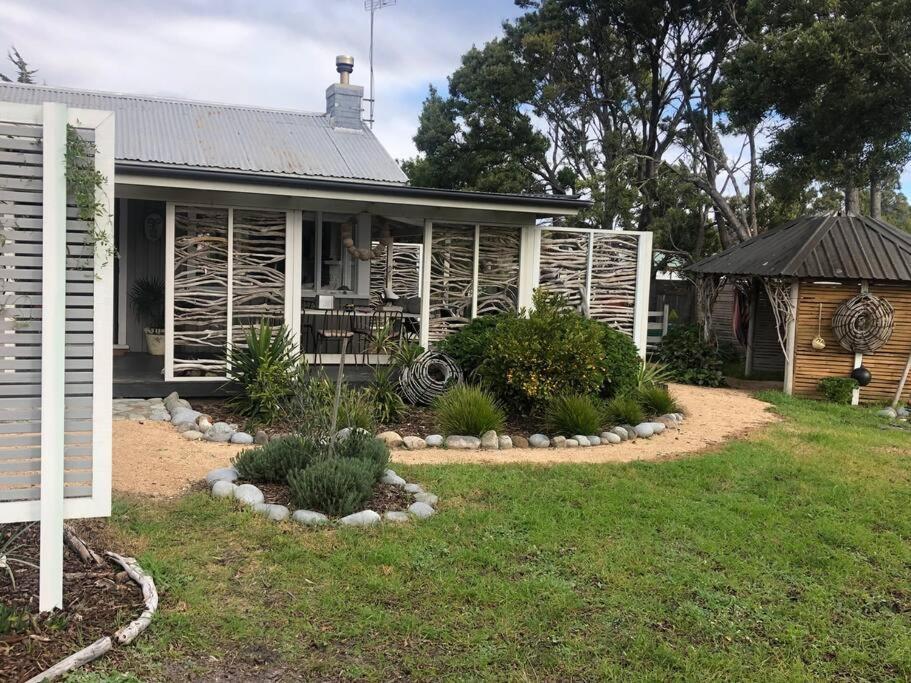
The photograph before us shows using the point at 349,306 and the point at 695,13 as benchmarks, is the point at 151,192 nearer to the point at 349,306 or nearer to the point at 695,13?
the point at 349,306

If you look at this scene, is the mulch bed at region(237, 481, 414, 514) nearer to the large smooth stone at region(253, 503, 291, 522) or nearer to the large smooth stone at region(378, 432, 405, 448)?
the large smooth stone at region(253, 503, 291, 522)

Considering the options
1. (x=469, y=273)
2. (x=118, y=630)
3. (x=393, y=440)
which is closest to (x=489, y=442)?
(x=393, y=440)

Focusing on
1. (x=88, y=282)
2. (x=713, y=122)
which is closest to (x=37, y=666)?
(x=88, y=282)

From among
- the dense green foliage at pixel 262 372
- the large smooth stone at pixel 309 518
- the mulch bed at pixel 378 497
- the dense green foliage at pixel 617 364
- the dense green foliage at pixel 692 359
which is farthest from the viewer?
the dense green foliage at pixel 692 359

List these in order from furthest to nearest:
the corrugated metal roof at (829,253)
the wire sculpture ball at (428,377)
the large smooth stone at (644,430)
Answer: the corrugated metal roof at (829,253)
the wire sculpture ball at (428,377)
the large smooth stone at (644,430)

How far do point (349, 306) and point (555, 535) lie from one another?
590cm

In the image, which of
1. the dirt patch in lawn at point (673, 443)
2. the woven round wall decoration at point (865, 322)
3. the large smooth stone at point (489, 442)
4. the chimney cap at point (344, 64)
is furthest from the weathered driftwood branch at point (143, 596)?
the chimney cap at point (344, 64)

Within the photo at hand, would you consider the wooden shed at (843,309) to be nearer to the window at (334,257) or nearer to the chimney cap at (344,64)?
the window at (334,257)

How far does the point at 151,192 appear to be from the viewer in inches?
340

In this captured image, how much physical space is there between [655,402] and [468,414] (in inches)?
115

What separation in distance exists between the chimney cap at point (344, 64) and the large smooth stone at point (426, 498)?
11493mm

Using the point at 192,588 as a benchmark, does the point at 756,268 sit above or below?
above

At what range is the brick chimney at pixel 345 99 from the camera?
1520 cm

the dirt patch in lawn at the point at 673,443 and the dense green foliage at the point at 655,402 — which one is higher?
the dense green foliage at the point at 655,402
